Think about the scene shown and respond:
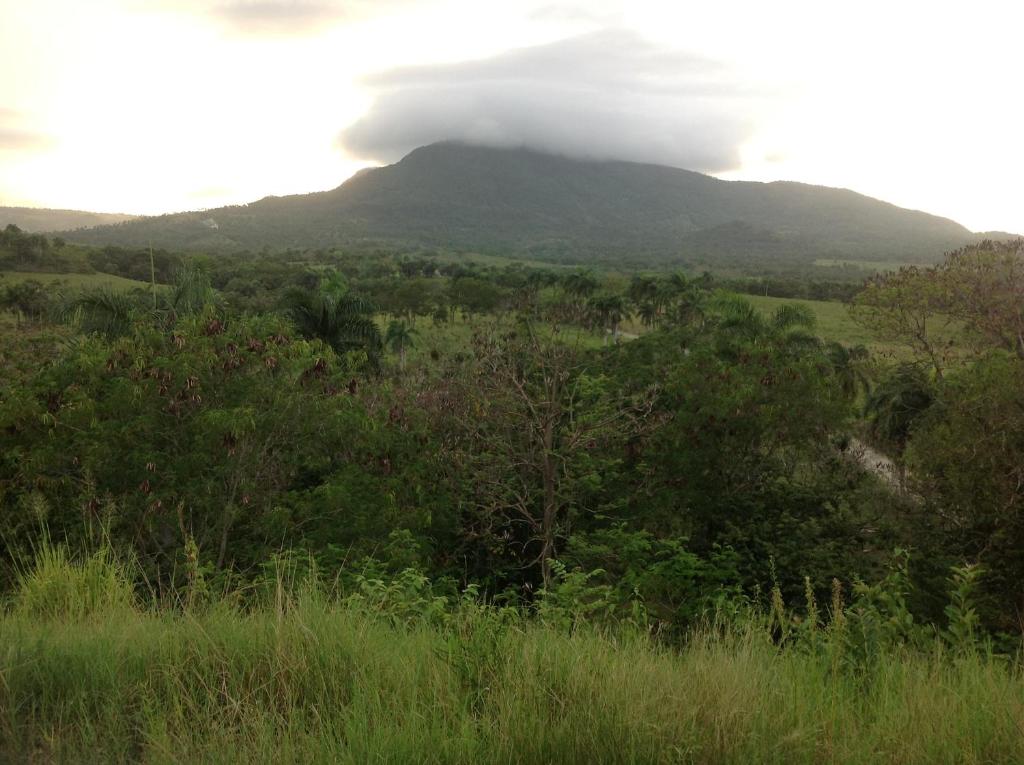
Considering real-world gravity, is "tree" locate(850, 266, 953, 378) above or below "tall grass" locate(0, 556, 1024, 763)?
above

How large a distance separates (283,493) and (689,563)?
5.84 metres

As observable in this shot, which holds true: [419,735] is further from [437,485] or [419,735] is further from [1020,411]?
[437,485]

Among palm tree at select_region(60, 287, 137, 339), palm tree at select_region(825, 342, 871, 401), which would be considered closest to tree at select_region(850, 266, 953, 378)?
palm tree at select_region(825, 342, 871, 401)

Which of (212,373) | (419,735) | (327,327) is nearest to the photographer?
(419,735)

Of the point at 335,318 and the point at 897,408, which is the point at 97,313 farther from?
Answer: the point at 897,408

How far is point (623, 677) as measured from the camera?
9.53ft

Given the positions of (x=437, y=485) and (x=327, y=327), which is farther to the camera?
(x=327, y=327)

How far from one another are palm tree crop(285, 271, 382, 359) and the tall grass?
18.8 metres

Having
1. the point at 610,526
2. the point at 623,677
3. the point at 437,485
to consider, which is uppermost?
the point at 623,677

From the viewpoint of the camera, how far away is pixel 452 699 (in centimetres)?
290

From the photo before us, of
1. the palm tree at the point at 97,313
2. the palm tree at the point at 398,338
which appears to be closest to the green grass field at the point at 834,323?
the palm tree at the point at 398,338

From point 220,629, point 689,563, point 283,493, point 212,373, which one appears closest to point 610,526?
point 689,563

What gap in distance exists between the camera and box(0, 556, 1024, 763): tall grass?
8.54ft

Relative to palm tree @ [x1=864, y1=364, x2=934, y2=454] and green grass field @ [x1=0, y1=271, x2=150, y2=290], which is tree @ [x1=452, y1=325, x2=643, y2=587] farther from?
green grass field @ [x1=0, y1=271, x2=150, y2=290]
